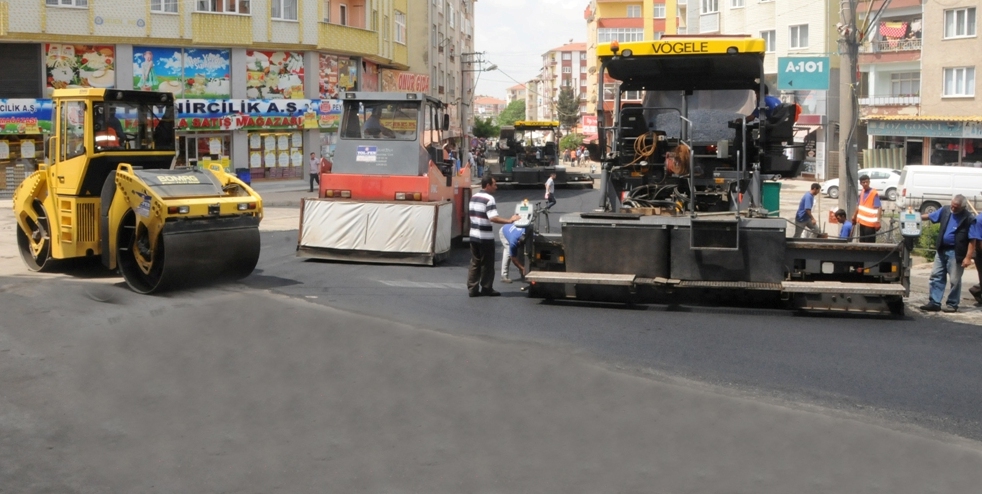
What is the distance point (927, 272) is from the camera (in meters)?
16.7

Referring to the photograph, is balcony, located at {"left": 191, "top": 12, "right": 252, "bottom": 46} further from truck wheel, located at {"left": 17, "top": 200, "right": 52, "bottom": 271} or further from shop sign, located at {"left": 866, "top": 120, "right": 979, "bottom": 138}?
shop sign, located at {"left": 866, "top": 120, "right": 979, "bottom": 138}

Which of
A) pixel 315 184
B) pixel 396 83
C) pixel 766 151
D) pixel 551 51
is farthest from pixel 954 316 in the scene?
pixel 551 51

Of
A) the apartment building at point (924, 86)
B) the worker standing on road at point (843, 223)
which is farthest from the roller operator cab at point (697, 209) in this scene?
the apartment building at point (924, 86)

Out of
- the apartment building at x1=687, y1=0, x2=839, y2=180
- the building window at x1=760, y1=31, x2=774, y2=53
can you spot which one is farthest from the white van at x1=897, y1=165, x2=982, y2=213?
the building window at x1=760, y1=31, x2=774, y2=53

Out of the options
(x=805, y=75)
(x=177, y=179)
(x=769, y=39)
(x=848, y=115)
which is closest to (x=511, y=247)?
(x=177, y=179)

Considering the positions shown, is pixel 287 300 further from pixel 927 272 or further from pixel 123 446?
pixel 927 272

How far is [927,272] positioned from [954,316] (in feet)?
15.8

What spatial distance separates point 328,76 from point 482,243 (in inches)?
1096

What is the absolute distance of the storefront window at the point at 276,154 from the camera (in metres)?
36.8

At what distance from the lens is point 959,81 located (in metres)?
43.5

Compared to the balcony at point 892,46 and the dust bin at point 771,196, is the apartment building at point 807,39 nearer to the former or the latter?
the balcony at point 892,46

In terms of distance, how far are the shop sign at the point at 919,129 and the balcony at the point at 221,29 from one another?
2761 cm

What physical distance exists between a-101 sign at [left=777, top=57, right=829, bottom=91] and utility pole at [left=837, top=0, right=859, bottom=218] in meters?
1.55

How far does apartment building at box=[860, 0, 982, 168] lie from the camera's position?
42.3 m
